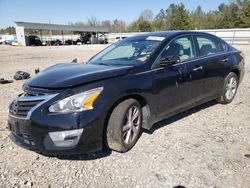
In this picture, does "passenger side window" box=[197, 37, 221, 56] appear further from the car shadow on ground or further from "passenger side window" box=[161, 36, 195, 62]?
the car shadow on ground

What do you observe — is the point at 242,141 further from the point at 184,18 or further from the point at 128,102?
the point at 184,18

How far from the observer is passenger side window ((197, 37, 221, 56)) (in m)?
5.10

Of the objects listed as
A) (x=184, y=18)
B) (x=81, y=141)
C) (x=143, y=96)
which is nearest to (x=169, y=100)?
(x=143, y=96)

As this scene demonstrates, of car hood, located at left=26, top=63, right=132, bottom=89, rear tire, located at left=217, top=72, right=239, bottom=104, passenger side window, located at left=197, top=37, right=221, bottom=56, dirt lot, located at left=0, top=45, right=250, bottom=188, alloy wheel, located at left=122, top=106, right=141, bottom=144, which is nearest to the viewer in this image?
dirt lot, located at left=0, top=45, right=250, bottom=188

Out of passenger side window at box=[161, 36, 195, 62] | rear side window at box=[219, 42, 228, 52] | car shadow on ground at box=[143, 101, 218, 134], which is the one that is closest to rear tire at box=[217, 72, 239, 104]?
car shadow on ground at box=[143, 101, 218, 134]

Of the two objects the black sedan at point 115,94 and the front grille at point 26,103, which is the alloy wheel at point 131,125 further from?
the front grille at point 26,103

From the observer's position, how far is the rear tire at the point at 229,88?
5.74 metres

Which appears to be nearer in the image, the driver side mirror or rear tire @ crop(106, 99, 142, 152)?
rear tire @ crop(106, 99, 142, 152)

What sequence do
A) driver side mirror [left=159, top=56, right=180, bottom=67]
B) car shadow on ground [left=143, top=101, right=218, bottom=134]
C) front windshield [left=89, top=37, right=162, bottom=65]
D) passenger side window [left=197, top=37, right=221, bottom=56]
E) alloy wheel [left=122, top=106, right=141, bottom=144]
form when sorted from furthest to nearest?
passenger side window [left=197, top=37, right=221, bottom=56]
car shadow on ground [left=143, top=101, right=218, bottom=134]
front windshield [left=89, top=37, right=162, bottom=65]
driver side mirror [left=159, top=56, right=180, bottom=67]
alloy wheel [left=122, top=106, right=141, bottom=144]

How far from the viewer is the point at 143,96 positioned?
3.80m

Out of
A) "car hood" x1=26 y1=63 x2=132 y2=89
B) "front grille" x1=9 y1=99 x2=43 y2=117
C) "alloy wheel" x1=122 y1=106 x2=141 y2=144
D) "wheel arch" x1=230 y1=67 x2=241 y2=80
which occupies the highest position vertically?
"car hood" x1=26 y1=63 x2=132 y2=89

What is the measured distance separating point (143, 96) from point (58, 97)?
1266mm

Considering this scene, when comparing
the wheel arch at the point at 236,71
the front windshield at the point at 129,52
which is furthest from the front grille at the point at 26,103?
the wheel arch at the point at 236,71

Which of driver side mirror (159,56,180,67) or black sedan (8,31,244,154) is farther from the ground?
driver side mirror (159,56,180,67)
